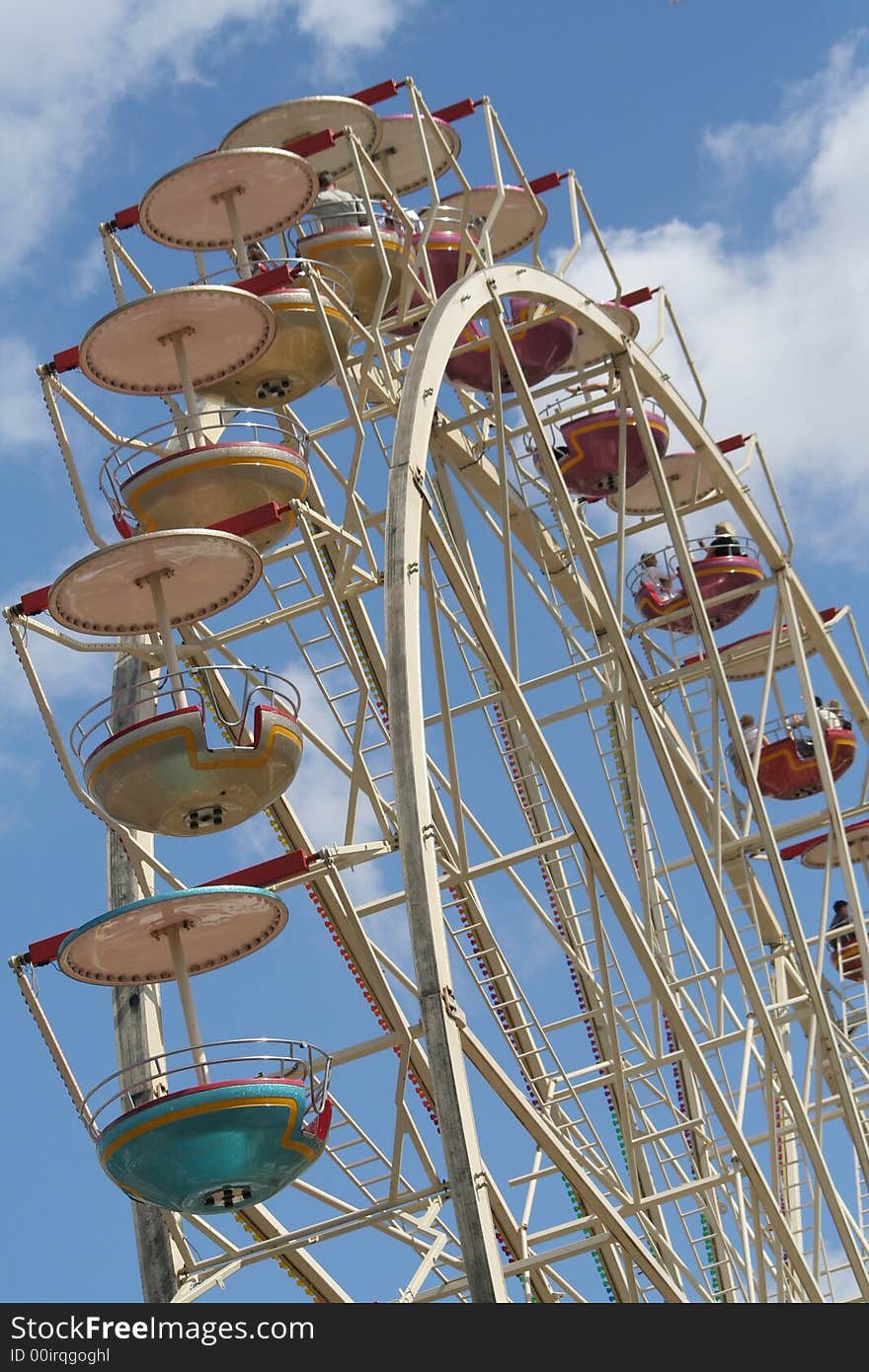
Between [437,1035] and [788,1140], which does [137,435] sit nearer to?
[437,1035]

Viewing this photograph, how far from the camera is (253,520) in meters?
23.6

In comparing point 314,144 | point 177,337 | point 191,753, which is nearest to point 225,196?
point 314,144

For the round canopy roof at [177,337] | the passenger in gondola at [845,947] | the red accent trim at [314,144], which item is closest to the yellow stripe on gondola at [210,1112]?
the round canopy roof at [177,337]

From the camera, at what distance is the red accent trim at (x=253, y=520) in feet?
77.5

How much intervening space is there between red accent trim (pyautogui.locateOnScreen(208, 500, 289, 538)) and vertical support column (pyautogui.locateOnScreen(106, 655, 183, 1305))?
183cm

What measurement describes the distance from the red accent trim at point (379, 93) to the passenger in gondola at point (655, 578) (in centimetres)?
1085

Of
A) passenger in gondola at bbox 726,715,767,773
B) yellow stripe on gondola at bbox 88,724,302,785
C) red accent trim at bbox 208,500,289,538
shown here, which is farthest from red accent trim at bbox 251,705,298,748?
passenger in gondola at bbox 726,715,767,773

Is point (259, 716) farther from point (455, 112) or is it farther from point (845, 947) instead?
point (845, 947)

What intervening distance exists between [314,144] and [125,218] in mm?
2420

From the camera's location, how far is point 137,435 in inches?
1003

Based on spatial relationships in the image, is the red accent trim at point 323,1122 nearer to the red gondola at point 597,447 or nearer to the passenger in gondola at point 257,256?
the passenger in gondola at point 257,256

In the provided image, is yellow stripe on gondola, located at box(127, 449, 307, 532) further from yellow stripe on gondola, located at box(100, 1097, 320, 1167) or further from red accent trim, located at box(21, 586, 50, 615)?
yellow stripe on gondola, located at box(100, 1097, 320, 1167)
